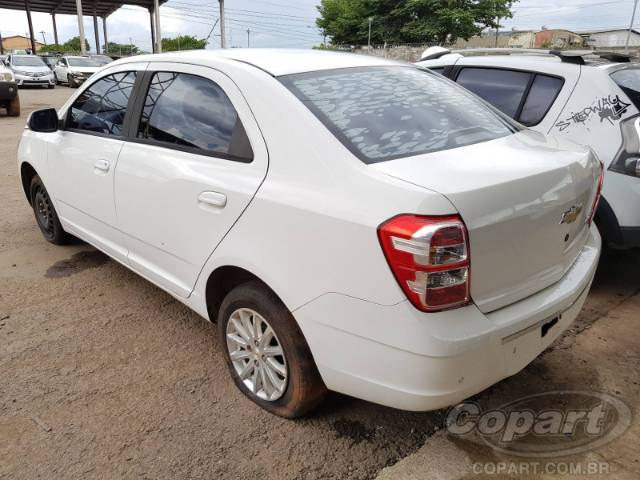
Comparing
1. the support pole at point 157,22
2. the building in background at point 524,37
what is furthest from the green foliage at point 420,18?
the support pole at point 157,22

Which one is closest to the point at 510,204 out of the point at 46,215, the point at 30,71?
the point at 46,215

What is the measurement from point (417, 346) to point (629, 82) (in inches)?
127

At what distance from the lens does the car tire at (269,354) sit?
225cm

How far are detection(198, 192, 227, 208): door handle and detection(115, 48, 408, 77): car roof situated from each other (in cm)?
62

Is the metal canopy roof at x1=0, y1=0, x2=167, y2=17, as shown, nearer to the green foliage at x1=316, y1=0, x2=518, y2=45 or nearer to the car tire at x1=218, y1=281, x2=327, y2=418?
the green foliage at x1=316, y1=0, x2=518, y2=45

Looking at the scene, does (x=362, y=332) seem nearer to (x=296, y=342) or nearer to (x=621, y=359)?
(x=296, y=342)

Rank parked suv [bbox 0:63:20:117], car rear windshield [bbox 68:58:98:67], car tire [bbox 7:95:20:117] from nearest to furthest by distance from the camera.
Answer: parked suv [bbox 0:63:20:117]
car tire [bbox 7:95:20:117]
car rear windshield [bbox 68:58:98:67]

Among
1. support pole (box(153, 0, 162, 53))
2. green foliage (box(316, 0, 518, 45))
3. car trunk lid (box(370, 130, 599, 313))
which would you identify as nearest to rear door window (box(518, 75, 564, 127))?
car trunk lid (box(370, 130, 599, 313))

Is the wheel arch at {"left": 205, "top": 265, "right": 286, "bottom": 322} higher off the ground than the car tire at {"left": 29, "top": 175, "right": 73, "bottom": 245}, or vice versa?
the wheel arch at {"left": 205, "top": 265, "right": 286, "bottom": 322}

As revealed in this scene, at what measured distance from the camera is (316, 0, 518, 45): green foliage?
44.9 m

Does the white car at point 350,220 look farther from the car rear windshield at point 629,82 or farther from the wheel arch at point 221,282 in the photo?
the car rear windshield at point 629,82

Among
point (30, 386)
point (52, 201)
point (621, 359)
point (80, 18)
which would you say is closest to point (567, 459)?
point (621, 359)

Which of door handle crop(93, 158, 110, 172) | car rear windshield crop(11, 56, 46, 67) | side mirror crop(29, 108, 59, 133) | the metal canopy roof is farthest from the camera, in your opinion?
the metal canopy roof

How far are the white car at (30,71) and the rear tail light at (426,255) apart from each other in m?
26.8
